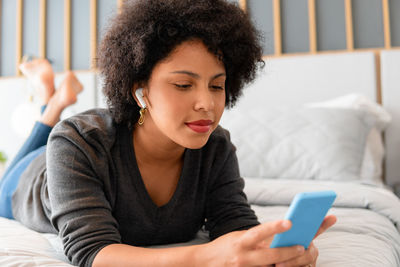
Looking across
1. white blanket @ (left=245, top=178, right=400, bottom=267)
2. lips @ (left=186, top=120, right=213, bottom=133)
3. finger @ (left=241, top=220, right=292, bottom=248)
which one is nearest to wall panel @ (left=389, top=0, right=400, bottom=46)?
white blanket @ (left=245, top=178, right=400, bottom=267)

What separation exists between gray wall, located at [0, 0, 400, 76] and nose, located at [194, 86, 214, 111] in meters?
1.28

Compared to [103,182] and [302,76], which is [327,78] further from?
[103,182]

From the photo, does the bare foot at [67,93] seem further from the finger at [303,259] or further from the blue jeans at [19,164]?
the finger at [303,259]

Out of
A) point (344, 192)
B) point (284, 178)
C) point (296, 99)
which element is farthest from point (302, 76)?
point (344, 192)

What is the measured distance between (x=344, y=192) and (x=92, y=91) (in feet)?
6.44

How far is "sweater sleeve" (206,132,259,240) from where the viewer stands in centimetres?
101

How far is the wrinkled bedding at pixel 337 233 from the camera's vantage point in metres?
0.84

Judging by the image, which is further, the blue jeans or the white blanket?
the blue jeans

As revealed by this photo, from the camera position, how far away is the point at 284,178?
1.90 m

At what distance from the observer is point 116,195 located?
3.18ft

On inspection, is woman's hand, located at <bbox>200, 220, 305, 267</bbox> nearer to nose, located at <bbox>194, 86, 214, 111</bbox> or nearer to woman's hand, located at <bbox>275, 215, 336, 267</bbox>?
woman's hand, located at <bbox>275, 215, 336, 267</bbox>

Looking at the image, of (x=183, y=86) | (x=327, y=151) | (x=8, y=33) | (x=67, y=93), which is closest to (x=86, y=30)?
(x=8, y=33)

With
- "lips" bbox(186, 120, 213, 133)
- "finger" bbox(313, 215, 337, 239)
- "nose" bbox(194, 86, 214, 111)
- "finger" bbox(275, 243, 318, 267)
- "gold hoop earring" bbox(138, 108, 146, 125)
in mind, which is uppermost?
"nose" bbox(194, 86, 214, 111)

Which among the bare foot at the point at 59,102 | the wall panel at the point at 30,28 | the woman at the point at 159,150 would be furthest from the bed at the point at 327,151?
the wall panel at the point at 30,28
